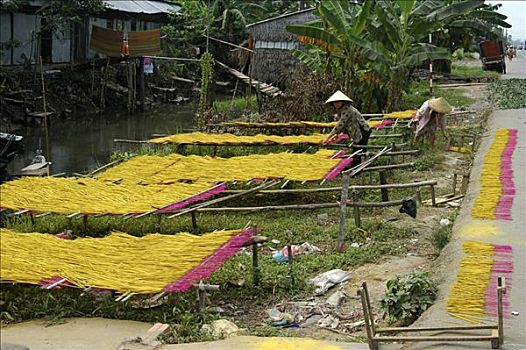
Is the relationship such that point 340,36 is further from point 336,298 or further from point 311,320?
point 311,320

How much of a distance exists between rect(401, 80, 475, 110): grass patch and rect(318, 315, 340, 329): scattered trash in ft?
34.2

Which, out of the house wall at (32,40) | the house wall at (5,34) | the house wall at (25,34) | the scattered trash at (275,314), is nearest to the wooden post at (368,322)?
the scattered trash at (275,314)

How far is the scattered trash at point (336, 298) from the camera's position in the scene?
543 cm

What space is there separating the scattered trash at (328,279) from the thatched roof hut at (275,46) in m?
13.8

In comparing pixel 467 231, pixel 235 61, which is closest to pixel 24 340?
pixel 467 231

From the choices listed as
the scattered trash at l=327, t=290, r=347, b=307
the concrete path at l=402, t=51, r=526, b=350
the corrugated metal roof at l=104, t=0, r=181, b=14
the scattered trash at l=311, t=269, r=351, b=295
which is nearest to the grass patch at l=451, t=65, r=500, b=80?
the corrugated metal roof at l=104, t=0, r=181, b=14

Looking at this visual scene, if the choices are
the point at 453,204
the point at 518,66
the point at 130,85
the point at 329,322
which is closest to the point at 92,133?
the point at 130,85

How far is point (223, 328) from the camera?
4.77m

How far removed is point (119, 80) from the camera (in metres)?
23.3

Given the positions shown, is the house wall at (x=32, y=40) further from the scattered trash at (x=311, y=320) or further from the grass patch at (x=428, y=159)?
the scattered trash at (x=311, y=320)

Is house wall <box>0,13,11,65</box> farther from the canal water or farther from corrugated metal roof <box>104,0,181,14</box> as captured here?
corrugated metal roof <box>104,0,181,14</box>

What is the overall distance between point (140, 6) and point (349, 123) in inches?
591

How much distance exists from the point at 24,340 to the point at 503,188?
560cm

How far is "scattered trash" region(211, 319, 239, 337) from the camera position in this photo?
4.68 metres
